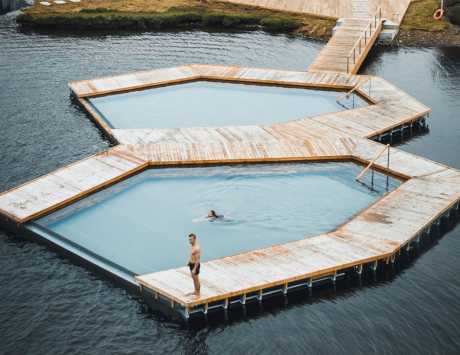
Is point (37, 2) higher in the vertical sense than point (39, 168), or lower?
higher

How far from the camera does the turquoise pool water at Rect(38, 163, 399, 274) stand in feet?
128

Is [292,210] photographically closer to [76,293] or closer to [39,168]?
[76,293]

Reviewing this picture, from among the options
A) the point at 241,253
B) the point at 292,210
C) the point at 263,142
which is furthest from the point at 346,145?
the point at 241,253

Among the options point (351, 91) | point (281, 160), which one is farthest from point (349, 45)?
point (281, 160)

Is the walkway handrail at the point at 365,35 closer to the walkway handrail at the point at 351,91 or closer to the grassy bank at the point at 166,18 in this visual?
the walkway handrail at the point at 351,91

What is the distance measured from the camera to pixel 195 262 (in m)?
32.7

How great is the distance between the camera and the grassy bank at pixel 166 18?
78.2 m

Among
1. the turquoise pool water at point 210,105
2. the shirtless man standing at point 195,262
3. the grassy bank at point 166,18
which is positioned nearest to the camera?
the shirtless man standing at point 195,262

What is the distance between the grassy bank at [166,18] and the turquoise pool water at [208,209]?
34292mm

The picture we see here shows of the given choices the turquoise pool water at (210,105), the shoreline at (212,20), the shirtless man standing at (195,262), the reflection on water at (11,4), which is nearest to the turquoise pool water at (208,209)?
the shirtless man standing at (195,262)

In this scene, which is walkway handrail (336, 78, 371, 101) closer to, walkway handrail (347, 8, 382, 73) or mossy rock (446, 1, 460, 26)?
walkway handrail (347, 8, 382, 73)

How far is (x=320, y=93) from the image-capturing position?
61750 millimetres

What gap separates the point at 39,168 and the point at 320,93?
2527 cm

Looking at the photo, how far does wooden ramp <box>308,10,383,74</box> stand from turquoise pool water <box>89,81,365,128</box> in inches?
202
